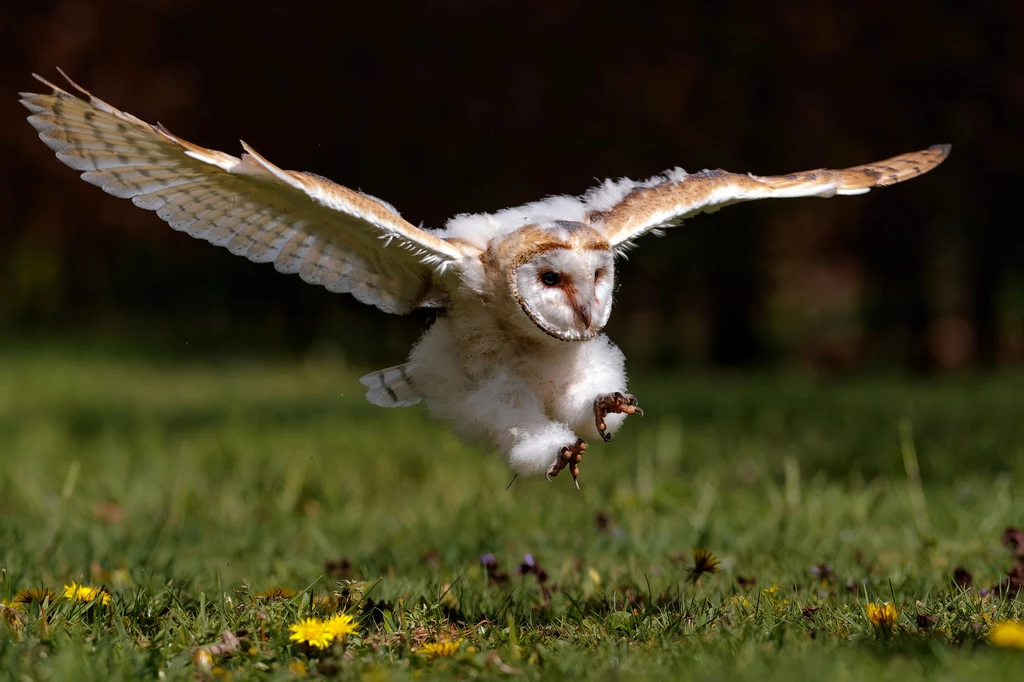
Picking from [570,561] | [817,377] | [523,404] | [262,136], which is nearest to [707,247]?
[817,377]

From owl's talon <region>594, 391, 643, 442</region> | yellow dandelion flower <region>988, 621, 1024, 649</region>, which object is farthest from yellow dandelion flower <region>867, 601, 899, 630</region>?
owl's talon <region>594, 391, 643, 442</region>

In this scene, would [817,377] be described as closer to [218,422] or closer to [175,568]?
[218,422]

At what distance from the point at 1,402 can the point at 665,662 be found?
7.71 meters

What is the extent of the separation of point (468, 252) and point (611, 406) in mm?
547

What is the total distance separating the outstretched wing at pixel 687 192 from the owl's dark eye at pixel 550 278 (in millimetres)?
276

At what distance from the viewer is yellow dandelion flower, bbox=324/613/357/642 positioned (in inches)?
101

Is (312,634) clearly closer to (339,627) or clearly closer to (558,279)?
(339,627)

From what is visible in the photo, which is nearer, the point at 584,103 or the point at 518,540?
the point at 518,540

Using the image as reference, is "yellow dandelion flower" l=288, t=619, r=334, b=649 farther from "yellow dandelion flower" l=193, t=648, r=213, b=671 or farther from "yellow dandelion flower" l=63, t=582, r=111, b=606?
"yellow dandelion flower" l=63, t=582, r=111, b=606

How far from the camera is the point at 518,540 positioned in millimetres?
4254

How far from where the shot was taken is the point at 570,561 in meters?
3.79

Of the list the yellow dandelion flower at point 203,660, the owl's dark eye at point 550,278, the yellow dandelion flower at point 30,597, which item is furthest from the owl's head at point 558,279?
the yellow dandelion flower at point 30,597

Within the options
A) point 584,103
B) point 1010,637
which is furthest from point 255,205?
point 584,103

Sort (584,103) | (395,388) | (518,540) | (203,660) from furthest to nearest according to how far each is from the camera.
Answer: (584,103)
(518,540)
(395,388)
(203,660)
